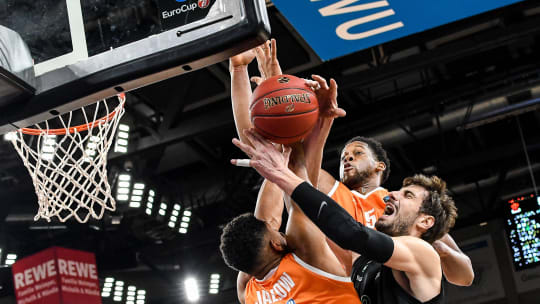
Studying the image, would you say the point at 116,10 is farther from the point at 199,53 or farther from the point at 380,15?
the point at 380,15

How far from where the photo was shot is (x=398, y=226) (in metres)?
3.05

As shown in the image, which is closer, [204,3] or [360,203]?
[204,3]

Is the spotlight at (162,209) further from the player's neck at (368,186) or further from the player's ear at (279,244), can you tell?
the player's ear at (279,244)

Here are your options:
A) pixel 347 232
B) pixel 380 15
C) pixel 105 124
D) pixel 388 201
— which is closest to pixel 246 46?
pixel 347 232

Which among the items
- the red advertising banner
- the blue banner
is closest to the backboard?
the blue banner

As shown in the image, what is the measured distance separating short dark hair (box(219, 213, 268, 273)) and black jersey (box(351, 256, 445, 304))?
0.51 m

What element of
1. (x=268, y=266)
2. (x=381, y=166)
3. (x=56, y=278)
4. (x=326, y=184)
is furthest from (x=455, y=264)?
(x=56, y=278)

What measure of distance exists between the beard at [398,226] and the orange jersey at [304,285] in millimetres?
305

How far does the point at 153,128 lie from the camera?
8.84m

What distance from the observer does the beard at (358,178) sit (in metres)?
4.12

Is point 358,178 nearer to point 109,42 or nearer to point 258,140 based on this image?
point 258,140

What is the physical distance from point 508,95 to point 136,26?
642 cm

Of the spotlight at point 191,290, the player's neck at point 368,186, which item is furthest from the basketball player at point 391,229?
the spotlight at point 191,290

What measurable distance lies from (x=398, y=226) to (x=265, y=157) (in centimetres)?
73
